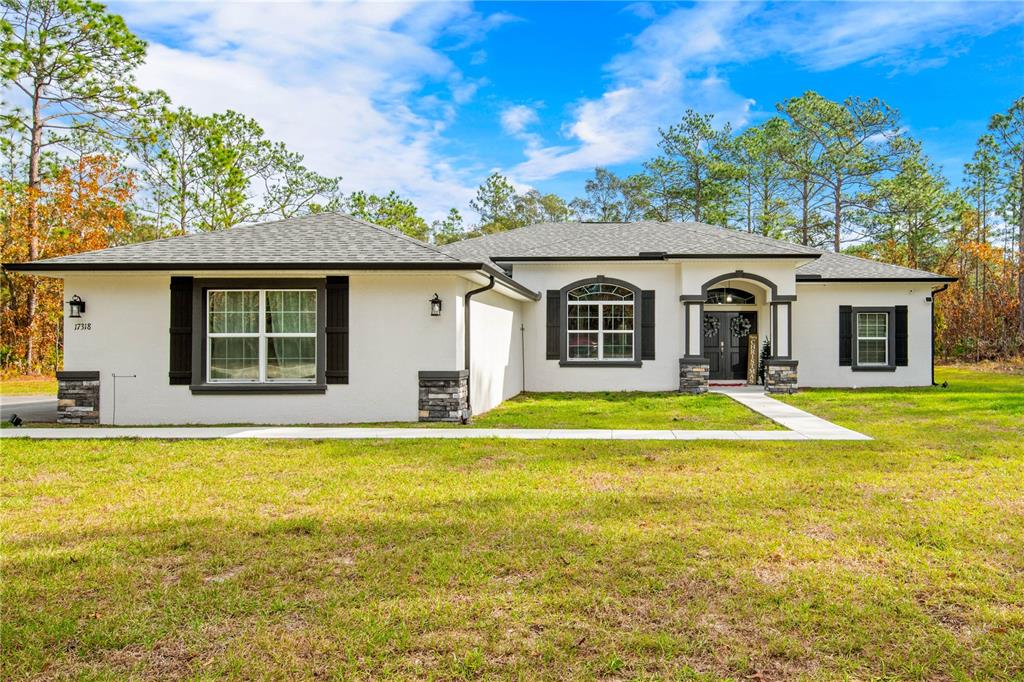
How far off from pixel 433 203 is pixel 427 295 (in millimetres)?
29374

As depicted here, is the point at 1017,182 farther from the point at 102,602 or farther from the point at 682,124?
the point at 102,602

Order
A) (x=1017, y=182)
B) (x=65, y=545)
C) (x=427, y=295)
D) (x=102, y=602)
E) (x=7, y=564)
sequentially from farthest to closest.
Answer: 1. (x=1017, y=182)
2. (x=427, y=295)
3. (x=65, y=545)
4. (x=7, y=564)
5. (x=102, y=602)

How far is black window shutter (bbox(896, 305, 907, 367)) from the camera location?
53.7ft

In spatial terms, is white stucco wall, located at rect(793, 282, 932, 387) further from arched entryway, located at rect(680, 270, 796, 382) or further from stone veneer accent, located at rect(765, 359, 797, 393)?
stone veneer accent, located at rect(765, 359, 797, 393)

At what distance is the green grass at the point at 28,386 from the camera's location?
14.9 meters

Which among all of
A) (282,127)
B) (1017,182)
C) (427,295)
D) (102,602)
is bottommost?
(102,602)

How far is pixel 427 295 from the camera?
10.1 meters

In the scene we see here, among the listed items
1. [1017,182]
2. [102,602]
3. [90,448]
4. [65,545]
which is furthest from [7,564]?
[1017,182]

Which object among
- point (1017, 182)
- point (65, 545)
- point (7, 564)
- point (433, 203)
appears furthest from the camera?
point (433, 203)

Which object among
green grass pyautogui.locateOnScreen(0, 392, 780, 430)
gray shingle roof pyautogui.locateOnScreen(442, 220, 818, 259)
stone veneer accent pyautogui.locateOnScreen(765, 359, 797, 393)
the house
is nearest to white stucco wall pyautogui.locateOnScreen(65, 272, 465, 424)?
the house


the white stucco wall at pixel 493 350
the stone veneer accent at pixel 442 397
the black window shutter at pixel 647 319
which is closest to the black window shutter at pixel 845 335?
the black window shutter at pixel 647 319

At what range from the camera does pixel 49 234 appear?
68.3ft

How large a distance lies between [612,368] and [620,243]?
3.43 metres

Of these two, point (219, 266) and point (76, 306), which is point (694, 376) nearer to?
point (219, 266)
